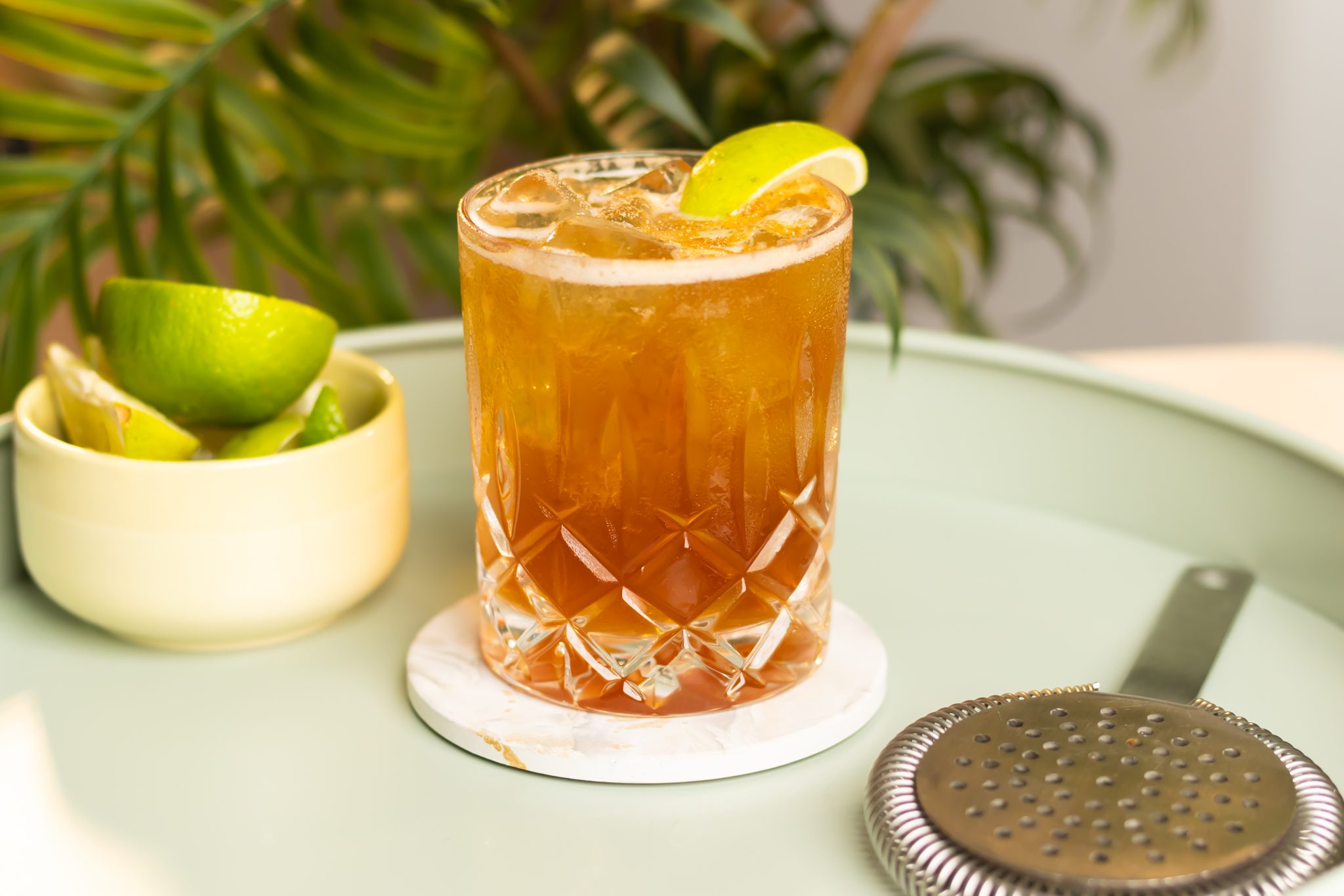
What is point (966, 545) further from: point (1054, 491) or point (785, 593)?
point (785, 593)

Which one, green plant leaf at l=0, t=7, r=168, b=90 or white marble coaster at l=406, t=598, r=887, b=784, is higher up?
green plant leaf at l=0, t=7, r=168, b=90

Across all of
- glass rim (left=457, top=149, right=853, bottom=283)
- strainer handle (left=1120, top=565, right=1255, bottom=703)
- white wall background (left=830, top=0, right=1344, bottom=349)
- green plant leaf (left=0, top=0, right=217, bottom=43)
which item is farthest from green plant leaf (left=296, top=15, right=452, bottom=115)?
white wall background (left=830, top=0, right=1344, bottom=349)

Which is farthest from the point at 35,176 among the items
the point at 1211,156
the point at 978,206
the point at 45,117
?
the point at 1211,156

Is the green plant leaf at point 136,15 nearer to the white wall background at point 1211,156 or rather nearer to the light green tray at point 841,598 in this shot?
the light green tray at point 841,598

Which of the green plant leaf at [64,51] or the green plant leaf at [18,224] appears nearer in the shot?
the green plant leaf at [64,51]

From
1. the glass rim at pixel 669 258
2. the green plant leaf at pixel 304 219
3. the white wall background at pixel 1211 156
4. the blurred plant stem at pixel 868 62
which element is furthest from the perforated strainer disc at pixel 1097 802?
the white wall background at pixel 1211 156

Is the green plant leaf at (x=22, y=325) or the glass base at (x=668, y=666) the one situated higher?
the glass base at (x=668, y=666)

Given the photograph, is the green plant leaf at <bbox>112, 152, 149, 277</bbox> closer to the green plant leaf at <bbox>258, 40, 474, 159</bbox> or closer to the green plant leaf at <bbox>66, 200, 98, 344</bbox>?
the green plant leaf at <bbox>66, 200, 98, 344</bbox>
